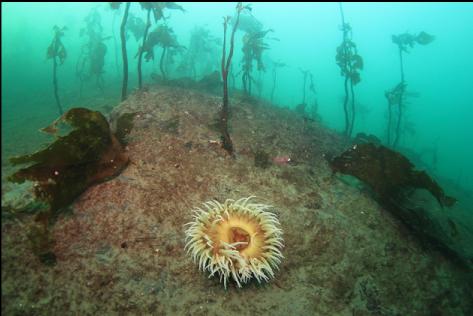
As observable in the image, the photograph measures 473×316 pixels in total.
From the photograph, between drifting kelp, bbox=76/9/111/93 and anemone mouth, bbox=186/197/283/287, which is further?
drifting kelp, bbox=76/9/111/93

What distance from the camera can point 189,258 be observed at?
12.4ft

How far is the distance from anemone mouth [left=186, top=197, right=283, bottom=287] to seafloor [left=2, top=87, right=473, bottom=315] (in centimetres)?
23

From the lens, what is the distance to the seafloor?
328 cm

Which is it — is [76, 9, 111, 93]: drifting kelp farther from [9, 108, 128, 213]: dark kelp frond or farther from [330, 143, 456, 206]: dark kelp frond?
[330, 143, 456, 206]: dark kelp frond

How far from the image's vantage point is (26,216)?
3.61 meters

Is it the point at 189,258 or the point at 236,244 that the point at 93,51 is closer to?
the point at 189,258

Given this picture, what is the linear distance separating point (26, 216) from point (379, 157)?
5.84 meters

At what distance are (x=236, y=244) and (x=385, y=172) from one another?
359 cm

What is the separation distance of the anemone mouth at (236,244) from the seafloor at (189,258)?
23 cm

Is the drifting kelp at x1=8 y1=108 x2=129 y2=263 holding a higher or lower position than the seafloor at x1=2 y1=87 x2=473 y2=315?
higher

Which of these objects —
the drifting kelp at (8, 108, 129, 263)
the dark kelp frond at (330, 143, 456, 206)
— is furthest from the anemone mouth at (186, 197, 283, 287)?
the dark kelp frond at (330, 143, 456, 206)

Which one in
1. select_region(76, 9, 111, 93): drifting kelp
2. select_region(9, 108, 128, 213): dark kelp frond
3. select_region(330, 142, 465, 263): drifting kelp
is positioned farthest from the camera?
select_region(76, 9, 111, 93): drifting kelp

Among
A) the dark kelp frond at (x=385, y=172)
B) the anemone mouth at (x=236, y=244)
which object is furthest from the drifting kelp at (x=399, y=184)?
the anemone mouth at (x=236, y=244)

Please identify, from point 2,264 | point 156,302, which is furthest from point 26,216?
point 156,302
